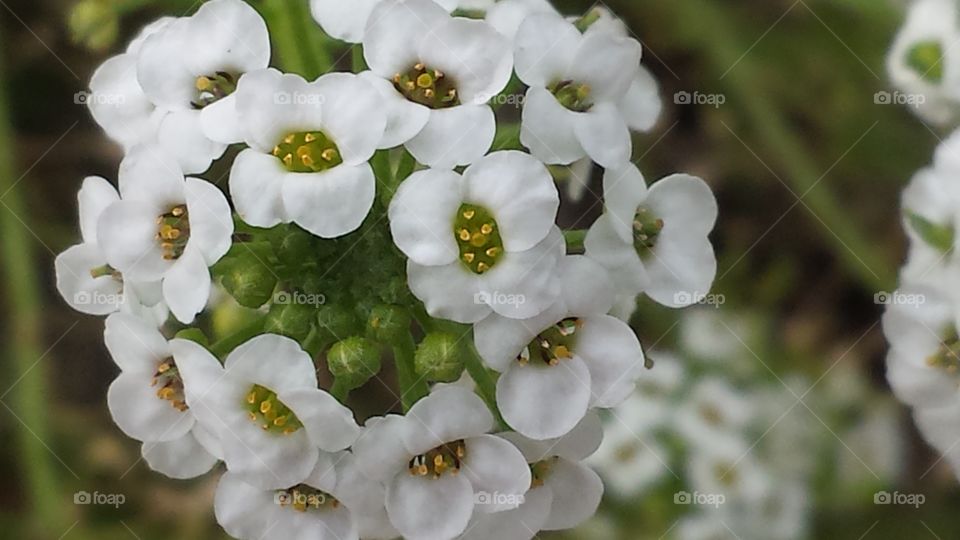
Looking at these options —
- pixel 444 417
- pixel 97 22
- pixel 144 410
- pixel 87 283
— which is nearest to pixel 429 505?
pixel 444 417

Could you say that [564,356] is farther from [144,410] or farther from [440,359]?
[144,410]

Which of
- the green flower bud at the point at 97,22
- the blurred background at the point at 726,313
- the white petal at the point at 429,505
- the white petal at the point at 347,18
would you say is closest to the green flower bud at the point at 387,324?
the white petal at the point at 429,505

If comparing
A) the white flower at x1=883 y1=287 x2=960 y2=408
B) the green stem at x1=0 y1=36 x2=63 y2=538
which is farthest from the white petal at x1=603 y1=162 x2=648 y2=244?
the green stem at x1=0 y1=36 x2=63 y2=538

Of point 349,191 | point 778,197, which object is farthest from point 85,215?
point 778,197

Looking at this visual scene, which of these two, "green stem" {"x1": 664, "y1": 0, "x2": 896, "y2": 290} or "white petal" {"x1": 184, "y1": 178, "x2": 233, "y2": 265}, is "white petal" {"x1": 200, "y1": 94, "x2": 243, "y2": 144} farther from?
"green stem" {"x1": 664, "y1": 0, "x2": 896, "y2": 290}

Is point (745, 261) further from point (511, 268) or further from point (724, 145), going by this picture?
point (511, 268)

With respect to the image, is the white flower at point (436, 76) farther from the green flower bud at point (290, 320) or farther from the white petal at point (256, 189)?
the green flower bud at point (290, 320)
